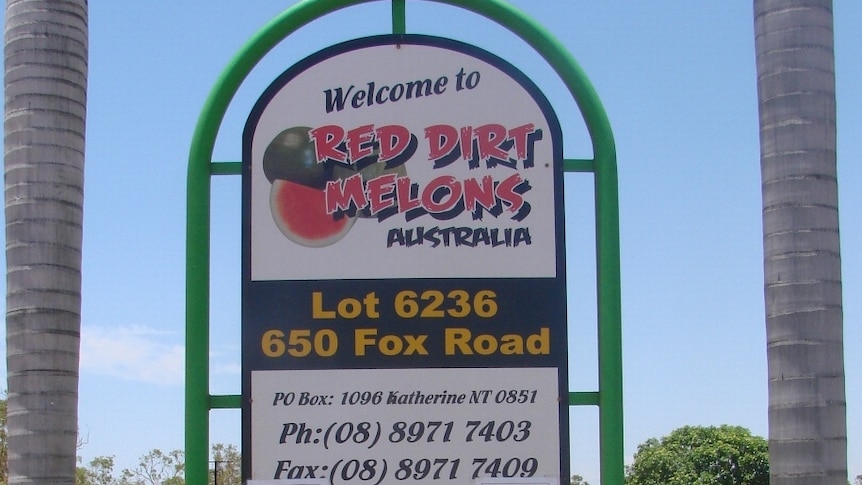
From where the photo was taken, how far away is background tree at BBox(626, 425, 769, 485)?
38.4m

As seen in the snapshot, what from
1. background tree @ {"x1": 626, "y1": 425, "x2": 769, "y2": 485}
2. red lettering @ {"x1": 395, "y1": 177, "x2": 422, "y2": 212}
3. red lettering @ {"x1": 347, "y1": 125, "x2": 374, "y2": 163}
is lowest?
background tree @ {"x1": 626, "y1": 425, "x2": 769, "y2": 485}

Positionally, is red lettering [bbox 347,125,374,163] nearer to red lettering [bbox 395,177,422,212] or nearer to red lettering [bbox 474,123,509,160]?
red lettering [bbox 395,177,422,212]

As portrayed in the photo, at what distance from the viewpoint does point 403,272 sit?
6.47 m

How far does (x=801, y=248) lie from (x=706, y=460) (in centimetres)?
3115

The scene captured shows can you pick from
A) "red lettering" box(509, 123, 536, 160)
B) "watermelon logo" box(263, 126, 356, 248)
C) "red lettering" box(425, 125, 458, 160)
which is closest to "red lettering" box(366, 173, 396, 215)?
"watermelon logo" box(263, 126, 356, 248)

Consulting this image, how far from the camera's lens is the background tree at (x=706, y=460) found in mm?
38375

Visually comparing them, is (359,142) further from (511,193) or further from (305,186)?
(511,193)

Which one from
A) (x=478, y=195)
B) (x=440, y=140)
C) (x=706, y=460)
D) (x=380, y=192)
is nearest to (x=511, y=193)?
(x=478, y=195)

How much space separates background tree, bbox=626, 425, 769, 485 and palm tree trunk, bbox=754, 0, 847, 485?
98.0ft

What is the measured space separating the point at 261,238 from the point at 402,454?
4.22ft

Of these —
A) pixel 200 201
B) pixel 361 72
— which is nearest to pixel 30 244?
pixel 200 201

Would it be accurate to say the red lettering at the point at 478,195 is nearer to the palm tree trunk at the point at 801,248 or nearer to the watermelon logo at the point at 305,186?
the watermelon logo at the point at 305,186

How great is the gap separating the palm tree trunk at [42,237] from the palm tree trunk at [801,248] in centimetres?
498

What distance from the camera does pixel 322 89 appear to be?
663 centimetres
